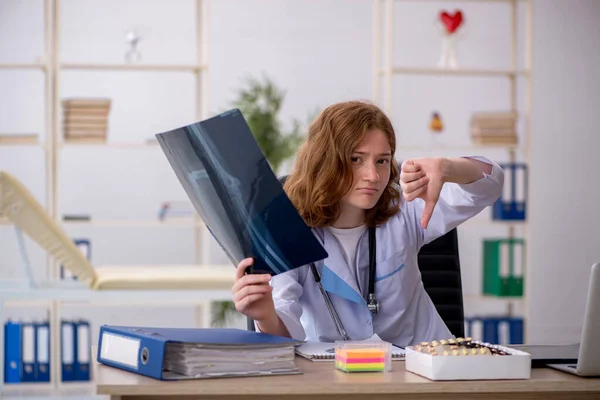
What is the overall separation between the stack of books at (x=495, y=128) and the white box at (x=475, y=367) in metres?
3.63

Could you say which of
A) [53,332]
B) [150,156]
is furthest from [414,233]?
[150,156]

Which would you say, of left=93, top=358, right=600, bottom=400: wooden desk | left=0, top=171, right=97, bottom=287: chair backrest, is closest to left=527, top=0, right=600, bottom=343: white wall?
left=0, top=171, right=97, bottom=287: chair backrest

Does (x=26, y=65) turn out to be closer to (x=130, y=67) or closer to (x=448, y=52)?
(x=130, y=67)

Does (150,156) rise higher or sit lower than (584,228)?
higher

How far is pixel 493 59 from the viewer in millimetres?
5848

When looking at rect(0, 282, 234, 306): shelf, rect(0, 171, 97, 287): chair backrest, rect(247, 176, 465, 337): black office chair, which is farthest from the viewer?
rect(0, 282, 234, 306): shelf

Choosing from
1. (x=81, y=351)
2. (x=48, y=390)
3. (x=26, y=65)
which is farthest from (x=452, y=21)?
(x=48, y=390)

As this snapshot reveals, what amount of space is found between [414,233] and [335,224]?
0.19m

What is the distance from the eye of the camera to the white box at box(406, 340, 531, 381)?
4.17ft

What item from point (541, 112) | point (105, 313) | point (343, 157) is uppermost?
point (541, 112)

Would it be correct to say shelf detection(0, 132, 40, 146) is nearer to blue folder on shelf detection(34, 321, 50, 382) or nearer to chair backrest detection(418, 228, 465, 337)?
blue folder on shelf detection(34, 321, 50, 382)

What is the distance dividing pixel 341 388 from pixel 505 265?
380 centimetres

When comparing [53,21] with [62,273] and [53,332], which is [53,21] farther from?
[53,332]

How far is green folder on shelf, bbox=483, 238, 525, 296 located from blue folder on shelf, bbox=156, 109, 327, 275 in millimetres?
3601
